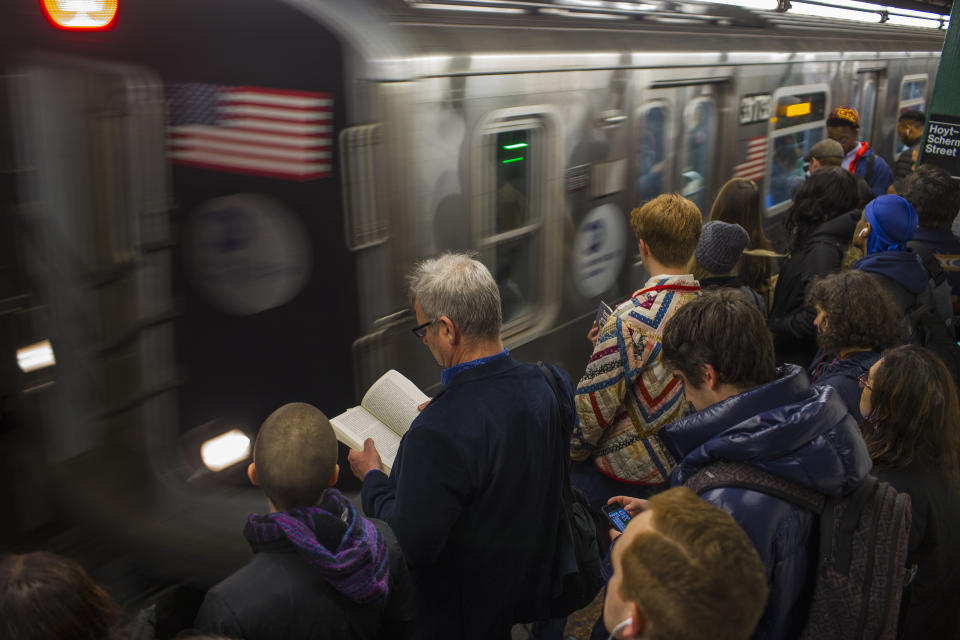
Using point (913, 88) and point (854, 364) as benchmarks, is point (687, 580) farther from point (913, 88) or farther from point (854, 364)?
point (913, 88)

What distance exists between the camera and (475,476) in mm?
1882

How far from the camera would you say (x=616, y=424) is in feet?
8.48

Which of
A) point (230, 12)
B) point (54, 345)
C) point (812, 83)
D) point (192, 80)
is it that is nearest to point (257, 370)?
point (54, 345)

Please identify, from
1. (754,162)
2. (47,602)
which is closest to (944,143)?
(754,162)

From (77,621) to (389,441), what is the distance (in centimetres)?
111

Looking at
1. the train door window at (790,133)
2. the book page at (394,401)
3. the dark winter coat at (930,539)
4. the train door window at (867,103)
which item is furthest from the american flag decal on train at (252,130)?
the train door window at (867,103)

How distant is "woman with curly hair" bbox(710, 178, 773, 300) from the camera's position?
359 cm

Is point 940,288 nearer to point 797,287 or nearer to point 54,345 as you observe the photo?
point 797,287

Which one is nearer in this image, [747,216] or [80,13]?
[80,13]

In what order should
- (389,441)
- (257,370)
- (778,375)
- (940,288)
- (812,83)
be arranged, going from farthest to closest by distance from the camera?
(812,83) < (940,288) < (257,370) < (389,441) < (778,375)

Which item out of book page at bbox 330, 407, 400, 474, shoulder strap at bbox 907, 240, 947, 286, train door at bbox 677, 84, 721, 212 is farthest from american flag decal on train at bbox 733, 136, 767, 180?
book page at bbox 330, 407, 400, 474

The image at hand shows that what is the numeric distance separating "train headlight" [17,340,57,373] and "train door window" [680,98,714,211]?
3.32 m

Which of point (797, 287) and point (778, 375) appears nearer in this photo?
point (778, 375)

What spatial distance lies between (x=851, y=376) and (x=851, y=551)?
1.01 meters
